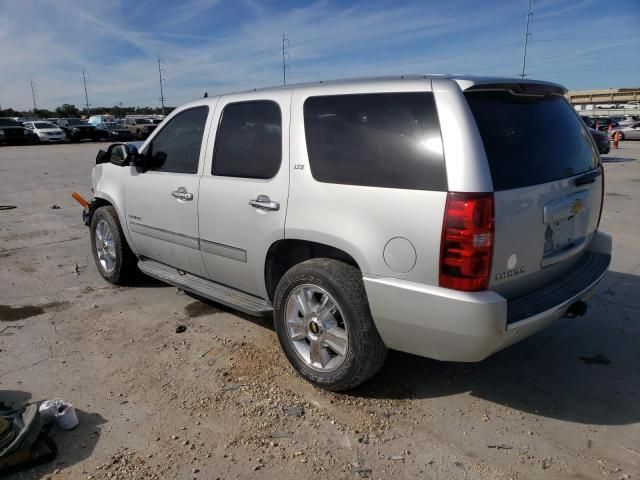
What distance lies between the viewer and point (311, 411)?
3059mm

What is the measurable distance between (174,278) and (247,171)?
1.33 meters

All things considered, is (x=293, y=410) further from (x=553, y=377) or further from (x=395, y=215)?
(x=553, y=377)

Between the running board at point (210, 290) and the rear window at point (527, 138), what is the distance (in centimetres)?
186

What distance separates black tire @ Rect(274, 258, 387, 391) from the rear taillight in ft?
2.00

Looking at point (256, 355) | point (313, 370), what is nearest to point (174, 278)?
point (256, 355)

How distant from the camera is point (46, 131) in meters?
34.1

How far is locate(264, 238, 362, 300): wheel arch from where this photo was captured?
327cm

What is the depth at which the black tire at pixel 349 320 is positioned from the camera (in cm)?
295

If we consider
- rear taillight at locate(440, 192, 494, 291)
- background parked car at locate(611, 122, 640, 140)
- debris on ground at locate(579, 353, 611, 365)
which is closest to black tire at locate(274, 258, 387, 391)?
rear taillight at locate(440, 192, 494, 291)

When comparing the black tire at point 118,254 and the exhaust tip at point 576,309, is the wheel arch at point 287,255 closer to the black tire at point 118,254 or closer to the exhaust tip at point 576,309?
the exhaust tip at point 576,309

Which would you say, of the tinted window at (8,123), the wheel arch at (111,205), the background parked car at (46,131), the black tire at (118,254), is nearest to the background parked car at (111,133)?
the background parked car at (46,131)

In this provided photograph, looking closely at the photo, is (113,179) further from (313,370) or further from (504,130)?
(504,130)

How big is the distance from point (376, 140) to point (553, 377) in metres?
2.04

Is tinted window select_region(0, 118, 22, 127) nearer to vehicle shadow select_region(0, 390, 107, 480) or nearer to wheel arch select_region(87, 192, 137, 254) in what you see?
wheel arch select_region(87, 192, 137, 254)
